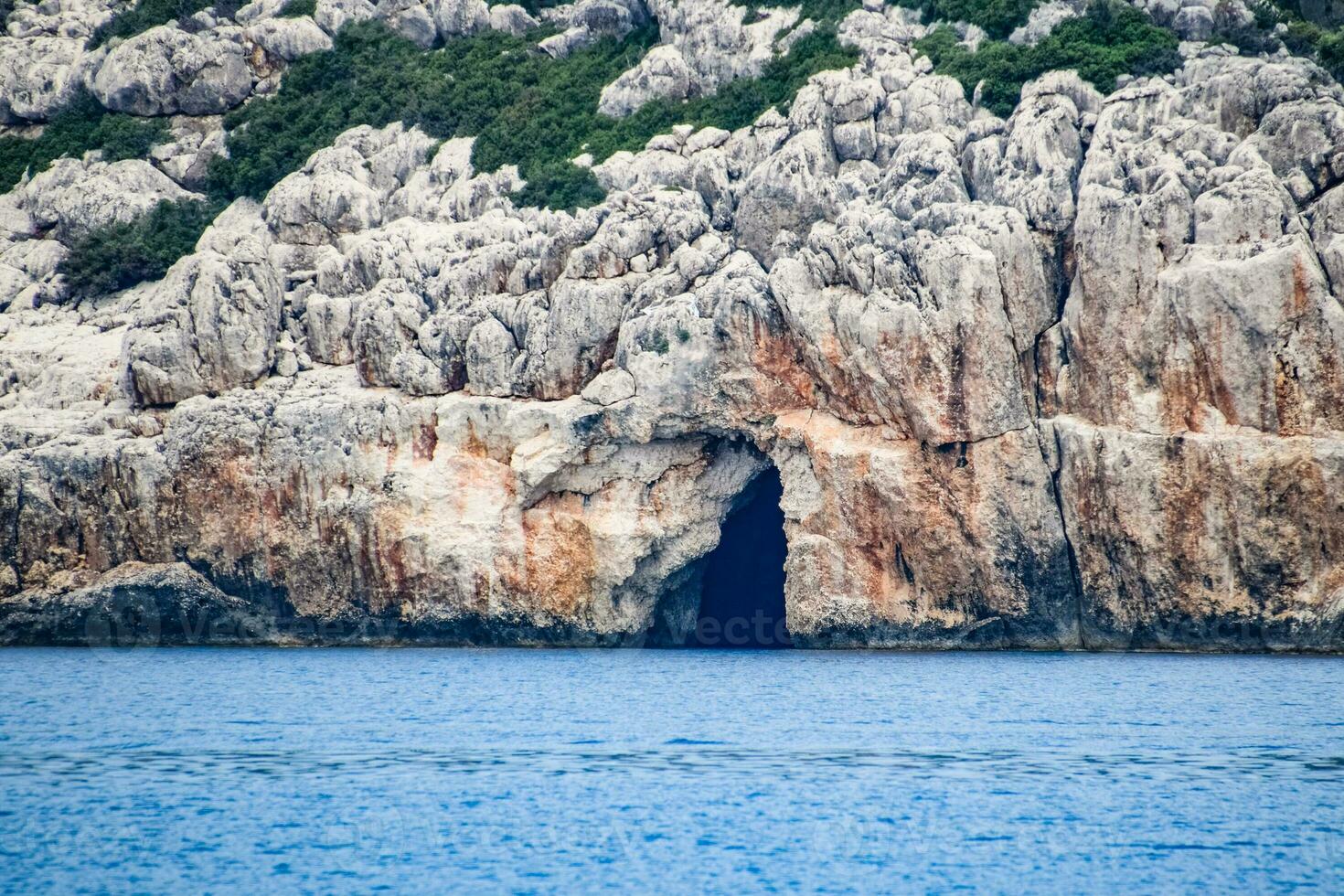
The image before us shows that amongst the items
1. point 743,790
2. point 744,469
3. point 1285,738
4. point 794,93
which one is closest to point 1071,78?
point 794,93

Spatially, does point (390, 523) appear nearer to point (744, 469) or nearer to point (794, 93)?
point (744, 469)

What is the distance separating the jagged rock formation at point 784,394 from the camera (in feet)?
122

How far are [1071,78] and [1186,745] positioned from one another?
2397 centimetres

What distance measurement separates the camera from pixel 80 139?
195 ft

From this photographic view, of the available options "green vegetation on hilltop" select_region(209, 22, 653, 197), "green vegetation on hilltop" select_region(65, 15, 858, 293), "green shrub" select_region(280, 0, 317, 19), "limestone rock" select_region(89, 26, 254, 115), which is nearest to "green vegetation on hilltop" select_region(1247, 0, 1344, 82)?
"green vegetation on hilltop" select_region(65, 15, 858, 293)

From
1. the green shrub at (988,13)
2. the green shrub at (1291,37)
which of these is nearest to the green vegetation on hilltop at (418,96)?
the green shrub at (988,13)

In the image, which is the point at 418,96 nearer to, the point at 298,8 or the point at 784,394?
the point at 298,8

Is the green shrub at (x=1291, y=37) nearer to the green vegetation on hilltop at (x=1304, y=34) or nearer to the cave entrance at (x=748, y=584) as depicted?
the green vegetation on hilltop at (x=1304, y=34)

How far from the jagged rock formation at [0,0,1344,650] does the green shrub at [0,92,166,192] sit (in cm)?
1073

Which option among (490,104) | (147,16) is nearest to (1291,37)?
(490,104)

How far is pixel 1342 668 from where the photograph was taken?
113 ft

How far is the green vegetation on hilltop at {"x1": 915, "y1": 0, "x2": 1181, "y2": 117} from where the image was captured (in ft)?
143

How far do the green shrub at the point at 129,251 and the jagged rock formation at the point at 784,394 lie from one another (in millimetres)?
2391

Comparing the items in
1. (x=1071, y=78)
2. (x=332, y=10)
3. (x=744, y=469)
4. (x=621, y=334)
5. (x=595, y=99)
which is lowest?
(x=744, y=469)
